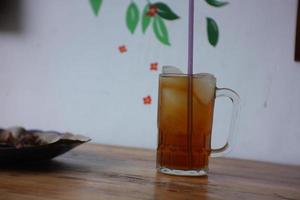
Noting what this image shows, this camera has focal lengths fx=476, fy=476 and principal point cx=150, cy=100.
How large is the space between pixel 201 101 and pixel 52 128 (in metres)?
0.70

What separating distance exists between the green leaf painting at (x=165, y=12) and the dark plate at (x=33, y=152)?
0.49 m

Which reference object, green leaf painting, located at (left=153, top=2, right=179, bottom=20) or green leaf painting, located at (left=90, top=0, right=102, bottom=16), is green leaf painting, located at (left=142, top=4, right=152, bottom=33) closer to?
green leaf painting, located at (left=153, top=2, right=179, bottom=20)

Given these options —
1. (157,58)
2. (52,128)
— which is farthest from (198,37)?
(52,128)

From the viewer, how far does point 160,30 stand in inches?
48.8

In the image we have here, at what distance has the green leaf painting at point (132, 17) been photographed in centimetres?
126

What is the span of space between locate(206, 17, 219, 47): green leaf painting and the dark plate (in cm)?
48

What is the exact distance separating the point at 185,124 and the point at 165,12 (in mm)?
481

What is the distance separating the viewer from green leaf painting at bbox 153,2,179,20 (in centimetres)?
123

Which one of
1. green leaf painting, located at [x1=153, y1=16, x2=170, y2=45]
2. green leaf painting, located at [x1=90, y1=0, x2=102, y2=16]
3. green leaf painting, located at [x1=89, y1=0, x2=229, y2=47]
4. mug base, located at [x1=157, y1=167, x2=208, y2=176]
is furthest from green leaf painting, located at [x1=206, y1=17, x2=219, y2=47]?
mug base, located at [x1=157, y1=167, x2=208, y2=176]

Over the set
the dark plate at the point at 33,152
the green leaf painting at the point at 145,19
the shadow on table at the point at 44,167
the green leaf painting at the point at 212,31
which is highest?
the green leaf painting at the point at 145,19

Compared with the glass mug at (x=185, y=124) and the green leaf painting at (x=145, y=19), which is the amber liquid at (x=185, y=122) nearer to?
the glass mug at (x=185, y=124)

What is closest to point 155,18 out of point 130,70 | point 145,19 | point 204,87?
point 145,19

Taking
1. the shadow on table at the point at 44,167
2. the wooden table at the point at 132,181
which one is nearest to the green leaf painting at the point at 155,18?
the wooden table at the point at 132,181

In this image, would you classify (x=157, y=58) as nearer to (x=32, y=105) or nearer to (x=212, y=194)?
(x=32, y=105)
